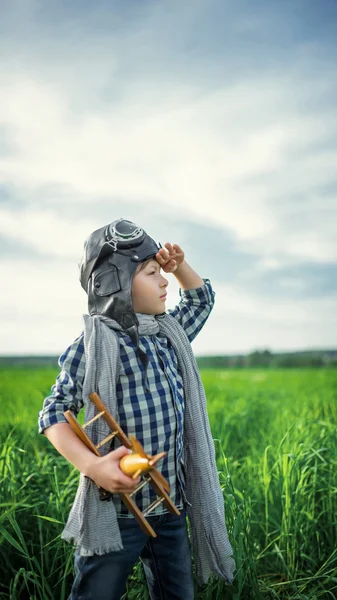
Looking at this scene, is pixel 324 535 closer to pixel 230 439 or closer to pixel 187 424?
pixel 230 439

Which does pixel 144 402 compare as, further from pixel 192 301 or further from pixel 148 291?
pixel 192 301

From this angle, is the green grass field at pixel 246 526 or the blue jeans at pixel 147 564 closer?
the blue jeans at pixel 147 564

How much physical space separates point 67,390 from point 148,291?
1.38 ft

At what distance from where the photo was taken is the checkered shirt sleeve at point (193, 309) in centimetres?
226

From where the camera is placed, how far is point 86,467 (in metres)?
1.64

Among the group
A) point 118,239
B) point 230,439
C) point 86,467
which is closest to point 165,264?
point 118,239

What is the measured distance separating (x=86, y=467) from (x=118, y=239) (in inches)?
29.1

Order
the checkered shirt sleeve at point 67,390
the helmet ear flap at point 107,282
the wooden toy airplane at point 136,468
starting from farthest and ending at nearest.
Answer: the helmet ear flap at point 107,282, the checkered shirt sleeve at point 67,390, the wooden toy airplane at point 136,468

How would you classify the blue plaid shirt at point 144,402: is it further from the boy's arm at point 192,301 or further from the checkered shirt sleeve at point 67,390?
the boy's arm at point 192,301

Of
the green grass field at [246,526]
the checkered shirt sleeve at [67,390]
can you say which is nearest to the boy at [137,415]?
the checkered shirt sleeve at [67,390]

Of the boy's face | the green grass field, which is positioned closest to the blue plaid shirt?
the boy's face

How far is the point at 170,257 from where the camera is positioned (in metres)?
2.07

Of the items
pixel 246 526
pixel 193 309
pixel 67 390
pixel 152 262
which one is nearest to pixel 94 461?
pixel 67 390

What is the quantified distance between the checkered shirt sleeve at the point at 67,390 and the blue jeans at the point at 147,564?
40cm
